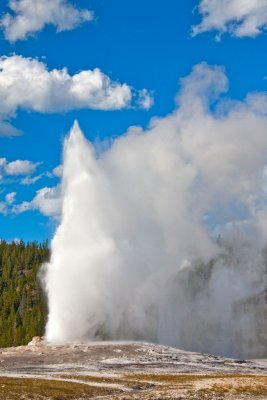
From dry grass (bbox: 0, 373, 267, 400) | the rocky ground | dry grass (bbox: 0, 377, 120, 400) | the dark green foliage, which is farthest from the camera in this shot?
the dark green foliage

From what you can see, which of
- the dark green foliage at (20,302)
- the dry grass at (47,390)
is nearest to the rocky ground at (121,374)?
the dry grass at (47,390)

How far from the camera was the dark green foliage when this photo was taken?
122688 millimetres

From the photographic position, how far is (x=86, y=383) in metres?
49.5

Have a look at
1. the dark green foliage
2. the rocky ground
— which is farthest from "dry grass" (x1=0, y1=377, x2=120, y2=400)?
the dark green foliage

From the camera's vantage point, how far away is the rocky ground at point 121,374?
140 ft

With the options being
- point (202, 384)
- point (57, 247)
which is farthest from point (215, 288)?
point (202, 384)

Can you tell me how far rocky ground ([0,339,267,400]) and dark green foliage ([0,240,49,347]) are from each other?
32886 millimetres

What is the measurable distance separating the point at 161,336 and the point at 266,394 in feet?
214

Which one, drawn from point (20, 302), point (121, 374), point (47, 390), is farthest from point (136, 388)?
point (20, 302)

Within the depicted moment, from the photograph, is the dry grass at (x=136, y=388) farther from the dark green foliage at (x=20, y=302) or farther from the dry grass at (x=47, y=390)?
the dark green foliage at (x=20, y=302)

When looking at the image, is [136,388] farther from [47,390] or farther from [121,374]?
[121,374]

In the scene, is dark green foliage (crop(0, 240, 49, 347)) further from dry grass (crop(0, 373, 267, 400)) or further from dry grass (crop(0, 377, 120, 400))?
dry grass (crop(0, 377, 120, 400))

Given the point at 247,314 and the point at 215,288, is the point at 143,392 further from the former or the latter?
the point at 247,314

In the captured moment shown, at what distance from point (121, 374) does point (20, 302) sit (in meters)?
95.0
